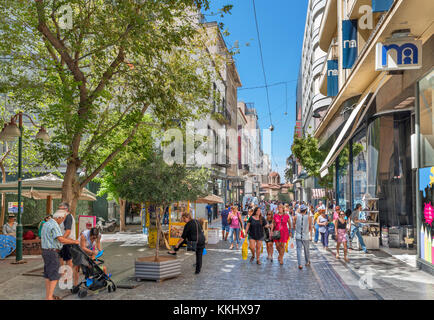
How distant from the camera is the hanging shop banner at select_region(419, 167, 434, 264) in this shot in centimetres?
1011

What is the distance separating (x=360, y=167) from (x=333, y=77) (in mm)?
6558

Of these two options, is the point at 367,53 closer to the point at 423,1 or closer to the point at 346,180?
the point at 423,1

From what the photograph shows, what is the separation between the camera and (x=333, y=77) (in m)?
22.5

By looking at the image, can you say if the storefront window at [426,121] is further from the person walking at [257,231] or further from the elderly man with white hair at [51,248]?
the elderly man with white hair at [51,248]

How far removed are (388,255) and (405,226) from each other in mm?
1520

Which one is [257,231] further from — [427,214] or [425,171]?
[425,171]

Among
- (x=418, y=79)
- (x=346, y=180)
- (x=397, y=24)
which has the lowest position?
(x=346, y=180)

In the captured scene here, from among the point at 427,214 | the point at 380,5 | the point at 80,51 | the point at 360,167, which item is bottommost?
the point at 427,214

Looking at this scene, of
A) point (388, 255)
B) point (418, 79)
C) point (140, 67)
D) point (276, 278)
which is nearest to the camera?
point (276, 278)

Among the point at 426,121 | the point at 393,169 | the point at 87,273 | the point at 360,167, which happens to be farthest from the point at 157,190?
the point at 360,167
